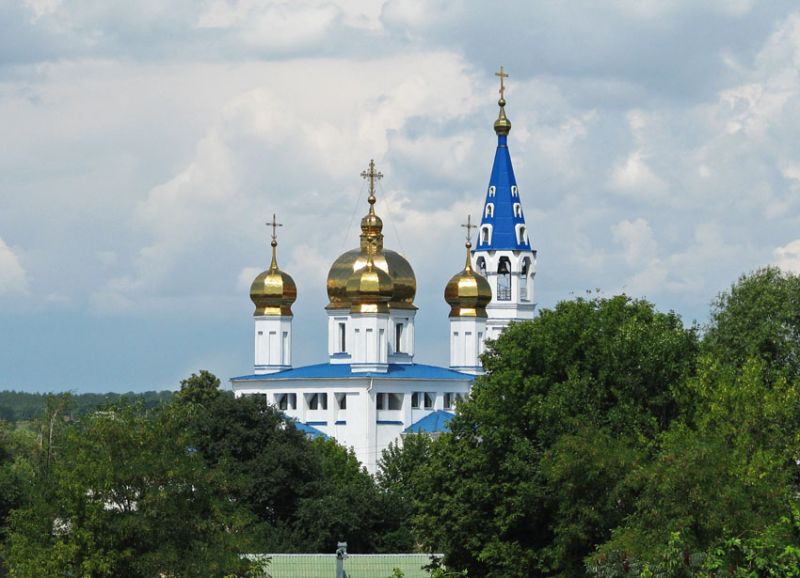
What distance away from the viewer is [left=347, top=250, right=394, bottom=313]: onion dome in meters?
78.1

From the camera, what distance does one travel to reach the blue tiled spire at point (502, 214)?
89312 millimetres

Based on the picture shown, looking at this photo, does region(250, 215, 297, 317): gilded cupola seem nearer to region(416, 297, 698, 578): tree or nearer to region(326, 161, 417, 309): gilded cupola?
region(326, 161, 417, 309): gilded cupola

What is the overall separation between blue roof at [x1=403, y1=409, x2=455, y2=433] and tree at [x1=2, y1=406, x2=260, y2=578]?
43.9 metres

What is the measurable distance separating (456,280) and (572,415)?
46.8 meters

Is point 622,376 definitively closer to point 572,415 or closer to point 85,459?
point 572,415

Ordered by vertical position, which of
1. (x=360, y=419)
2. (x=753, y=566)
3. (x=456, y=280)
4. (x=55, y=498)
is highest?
(x=456, y=280)

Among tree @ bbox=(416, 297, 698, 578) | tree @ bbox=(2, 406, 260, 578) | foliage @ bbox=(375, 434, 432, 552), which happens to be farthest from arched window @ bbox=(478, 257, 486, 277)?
tree @ bbox=(2, 406, 260, 578)

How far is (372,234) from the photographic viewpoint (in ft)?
273

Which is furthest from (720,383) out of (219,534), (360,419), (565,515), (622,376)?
(360,419)

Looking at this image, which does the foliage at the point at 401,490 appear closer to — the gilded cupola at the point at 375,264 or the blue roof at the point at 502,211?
the gilded cupola at the point at 375,264

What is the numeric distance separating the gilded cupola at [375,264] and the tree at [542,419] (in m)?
43.1

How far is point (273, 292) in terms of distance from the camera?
84.4 metres

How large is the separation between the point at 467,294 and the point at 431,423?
6.68 meters

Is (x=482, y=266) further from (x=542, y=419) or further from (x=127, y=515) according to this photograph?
(x=127, y=515)
